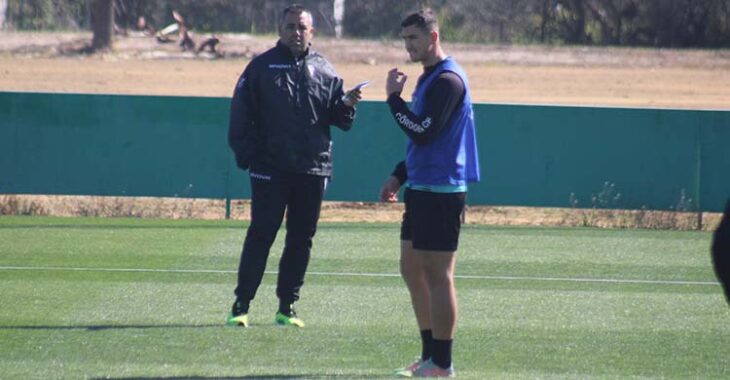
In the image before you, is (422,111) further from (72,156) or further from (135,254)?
(72,156)

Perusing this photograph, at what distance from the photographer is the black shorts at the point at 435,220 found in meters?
6.48

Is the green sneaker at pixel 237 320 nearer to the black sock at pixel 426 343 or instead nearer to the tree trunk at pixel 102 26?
the black sock at pixel 426 343

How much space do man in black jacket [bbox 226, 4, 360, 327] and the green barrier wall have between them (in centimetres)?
671

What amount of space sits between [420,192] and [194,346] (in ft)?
5.82

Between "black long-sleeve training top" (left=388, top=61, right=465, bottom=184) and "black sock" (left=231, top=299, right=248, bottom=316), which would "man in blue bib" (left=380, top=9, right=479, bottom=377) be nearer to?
"black long-sleeve training top" (left=388, top=61, right=465, bottom=184)

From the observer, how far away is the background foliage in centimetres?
3978

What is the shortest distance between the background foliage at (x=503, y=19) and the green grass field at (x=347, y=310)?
28.0 metres

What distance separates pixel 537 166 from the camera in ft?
48.3

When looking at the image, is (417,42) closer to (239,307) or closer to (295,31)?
(295,31)

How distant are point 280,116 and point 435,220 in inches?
68.6

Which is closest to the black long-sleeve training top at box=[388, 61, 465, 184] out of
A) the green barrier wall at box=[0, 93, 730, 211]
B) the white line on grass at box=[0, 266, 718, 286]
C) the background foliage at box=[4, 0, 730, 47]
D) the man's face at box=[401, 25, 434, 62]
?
the man's face at box=[401, 25, 434, 62]

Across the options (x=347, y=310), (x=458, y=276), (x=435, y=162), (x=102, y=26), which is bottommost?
(x=102, y=26)

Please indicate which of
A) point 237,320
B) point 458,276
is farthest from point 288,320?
point 458,276

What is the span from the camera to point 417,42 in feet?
21.2
